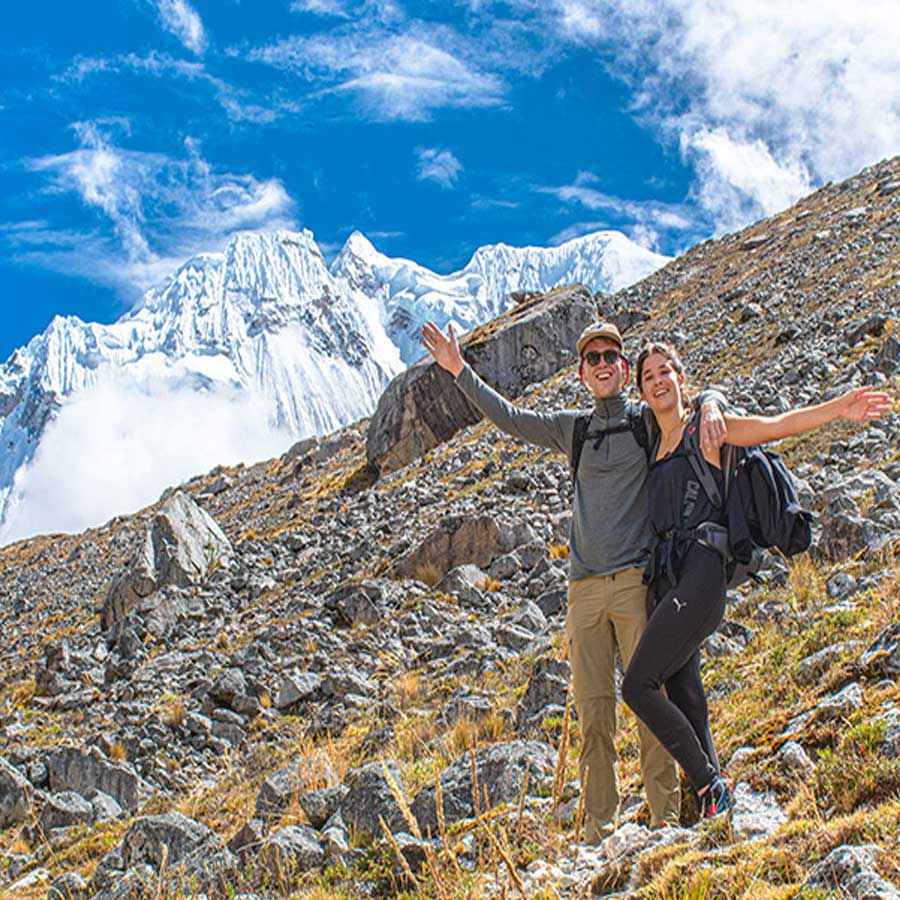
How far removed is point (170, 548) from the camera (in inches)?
783

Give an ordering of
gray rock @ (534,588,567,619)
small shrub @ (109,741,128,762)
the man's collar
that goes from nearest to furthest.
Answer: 1. the man's collar
2. small shrub @ (109,741,128,762)
3. gray rock @ (534,588,567,619)

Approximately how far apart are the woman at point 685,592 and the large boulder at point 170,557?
51.7 ft

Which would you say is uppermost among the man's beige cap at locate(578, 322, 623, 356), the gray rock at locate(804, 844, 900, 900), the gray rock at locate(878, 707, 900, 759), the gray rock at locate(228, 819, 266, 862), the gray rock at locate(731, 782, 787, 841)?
the man's beige cap at locate(578, 322, 623, 356)

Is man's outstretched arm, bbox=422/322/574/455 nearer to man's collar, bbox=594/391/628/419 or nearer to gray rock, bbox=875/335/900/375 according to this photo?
man's collar, bbox=594/391/628/419

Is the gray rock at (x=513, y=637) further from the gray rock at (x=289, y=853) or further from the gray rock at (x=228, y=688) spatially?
the gray rock at (x=289, y=853)

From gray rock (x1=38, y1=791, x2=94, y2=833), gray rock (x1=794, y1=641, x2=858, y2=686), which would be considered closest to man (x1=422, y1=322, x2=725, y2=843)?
gray rock (x1=794, y1=641, x2=858, y2=686)

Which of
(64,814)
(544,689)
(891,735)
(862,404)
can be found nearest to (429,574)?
(64,814)

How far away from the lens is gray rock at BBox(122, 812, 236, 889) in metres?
4.85

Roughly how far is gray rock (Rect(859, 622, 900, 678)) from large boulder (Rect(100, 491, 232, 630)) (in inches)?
632

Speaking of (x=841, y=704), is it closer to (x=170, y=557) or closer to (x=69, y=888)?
(x=69, y=888)

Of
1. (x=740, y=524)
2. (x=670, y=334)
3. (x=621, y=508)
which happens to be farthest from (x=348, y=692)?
(x=670, y=334)

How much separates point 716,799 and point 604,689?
875 mm

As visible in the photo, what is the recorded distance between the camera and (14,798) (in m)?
8.43

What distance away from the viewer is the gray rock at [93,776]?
8.38 meters
